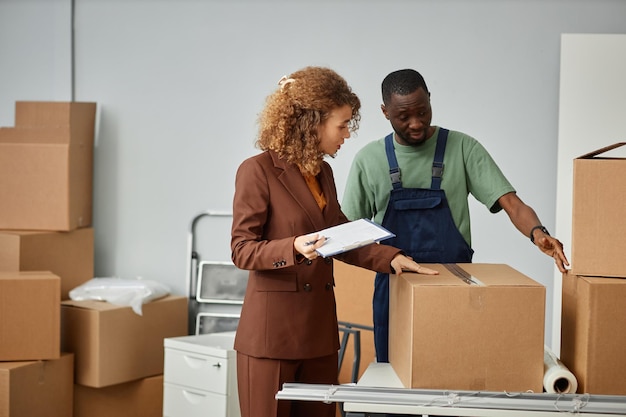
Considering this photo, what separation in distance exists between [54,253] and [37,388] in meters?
0.71

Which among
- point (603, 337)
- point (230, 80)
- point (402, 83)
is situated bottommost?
point (603, 337)

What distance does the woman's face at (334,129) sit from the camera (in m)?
2.30

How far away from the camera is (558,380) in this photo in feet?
6.90

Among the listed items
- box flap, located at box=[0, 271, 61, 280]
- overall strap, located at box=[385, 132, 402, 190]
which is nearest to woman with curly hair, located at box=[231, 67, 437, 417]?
overall strap, located at box=[385, 132, 402, 190]

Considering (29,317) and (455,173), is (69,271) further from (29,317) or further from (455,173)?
(455,173)

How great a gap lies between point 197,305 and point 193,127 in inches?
36.0

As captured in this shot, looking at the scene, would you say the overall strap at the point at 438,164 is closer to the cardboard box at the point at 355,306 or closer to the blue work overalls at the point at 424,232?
the blue work overalls at the point at 424,232

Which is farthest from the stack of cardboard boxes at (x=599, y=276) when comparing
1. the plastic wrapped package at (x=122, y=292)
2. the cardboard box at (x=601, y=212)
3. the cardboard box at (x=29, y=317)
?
the plastic wrapped package at (x=122, y=292)

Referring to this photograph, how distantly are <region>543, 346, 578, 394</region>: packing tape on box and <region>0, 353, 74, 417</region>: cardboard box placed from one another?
2354 mm

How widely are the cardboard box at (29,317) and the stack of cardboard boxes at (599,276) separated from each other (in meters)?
2.35

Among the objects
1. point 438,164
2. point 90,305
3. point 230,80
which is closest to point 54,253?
point 90,305

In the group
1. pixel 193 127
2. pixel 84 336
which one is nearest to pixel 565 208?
pixel 193 127

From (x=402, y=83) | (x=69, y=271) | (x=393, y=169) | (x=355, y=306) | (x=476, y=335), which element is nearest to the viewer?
(x=476, y=335)

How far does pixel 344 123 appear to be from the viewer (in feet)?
7.61
